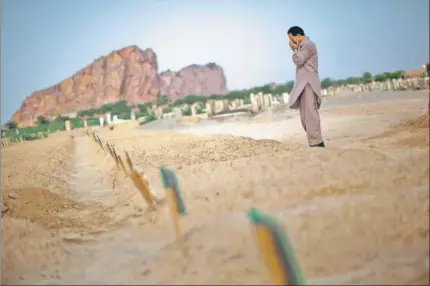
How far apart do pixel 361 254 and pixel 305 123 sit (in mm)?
2038

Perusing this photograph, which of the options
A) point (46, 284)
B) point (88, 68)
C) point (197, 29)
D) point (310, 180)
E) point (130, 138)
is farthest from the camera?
point (130, 138)

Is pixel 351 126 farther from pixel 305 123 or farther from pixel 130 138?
pixel 130 138

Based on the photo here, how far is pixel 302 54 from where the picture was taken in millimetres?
3473

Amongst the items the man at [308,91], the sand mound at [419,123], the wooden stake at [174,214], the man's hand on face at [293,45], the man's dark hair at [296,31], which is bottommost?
the wooden stake at [174,214]

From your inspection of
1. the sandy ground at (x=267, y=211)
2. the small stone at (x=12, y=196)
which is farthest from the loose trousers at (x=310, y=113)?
the small stone at (x=12, y=196)

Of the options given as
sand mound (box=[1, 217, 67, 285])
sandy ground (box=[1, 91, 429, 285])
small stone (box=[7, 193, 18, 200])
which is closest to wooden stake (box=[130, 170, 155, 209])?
sandy ground (box=[1, 91, 429, 285])

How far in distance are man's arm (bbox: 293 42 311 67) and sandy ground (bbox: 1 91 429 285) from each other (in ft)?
1.82

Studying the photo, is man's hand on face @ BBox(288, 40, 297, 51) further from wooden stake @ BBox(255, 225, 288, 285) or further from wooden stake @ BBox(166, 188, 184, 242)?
wooden stake @ BBox(255, 225, 288, 285)

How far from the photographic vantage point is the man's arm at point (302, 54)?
3.45 metres

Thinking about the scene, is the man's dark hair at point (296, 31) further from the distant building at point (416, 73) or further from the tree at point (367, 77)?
the distant building at point (416, 73)

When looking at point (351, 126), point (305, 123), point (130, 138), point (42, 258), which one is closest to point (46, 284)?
point (42, 258)

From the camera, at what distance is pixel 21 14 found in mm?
3719

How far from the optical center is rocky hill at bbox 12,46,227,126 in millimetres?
3461

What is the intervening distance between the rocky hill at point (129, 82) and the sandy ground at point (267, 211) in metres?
0.58
